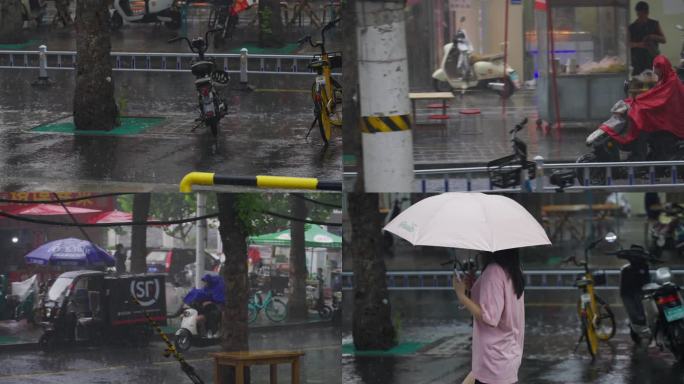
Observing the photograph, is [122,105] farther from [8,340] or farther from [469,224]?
[469,224]

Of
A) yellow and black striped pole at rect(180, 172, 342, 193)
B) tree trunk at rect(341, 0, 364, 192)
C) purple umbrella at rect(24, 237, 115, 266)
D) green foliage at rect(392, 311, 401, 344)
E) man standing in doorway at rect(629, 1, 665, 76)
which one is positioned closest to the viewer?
purple umbrella at rect(24, 237, 115, 266)

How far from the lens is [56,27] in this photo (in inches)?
261

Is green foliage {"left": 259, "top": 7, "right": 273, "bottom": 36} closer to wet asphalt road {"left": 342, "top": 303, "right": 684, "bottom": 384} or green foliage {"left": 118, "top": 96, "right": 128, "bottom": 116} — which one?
green foliage {"left": 118, "top": 96, "right": 128, "bottom": 116}

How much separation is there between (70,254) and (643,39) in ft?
13.2

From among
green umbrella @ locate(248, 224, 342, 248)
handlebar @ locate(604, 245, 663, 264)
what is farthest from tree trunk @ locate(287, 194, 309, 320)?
handlebar @ locate(604, 245, 663, 264)

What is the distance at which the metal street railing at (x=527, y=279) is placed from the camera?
714 cm

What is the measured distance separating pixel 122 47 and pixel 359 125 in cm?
161

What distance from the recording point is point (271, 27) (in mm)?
6637

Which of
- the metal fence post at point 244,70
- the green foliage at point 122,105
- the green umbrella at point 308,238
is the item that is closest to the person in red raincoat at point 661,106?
the metal fence post at point 244,70

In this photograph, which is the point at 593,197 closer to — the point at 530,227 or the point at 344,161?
the point at 344,161

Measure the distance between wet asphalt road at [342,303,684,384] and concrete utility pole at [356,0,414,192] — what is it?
3.89 feet

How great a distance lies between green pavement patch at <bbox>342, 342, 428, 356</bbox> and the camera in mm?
7082

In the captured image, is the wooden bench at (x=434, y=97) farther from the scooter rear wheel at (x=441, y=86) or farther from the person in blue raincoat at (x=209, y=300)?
the person in blue raincoat at (x=209, y=300)

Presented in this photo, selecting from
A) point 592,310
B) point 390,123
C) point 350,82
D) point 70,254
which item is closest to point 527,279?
point 592,310
